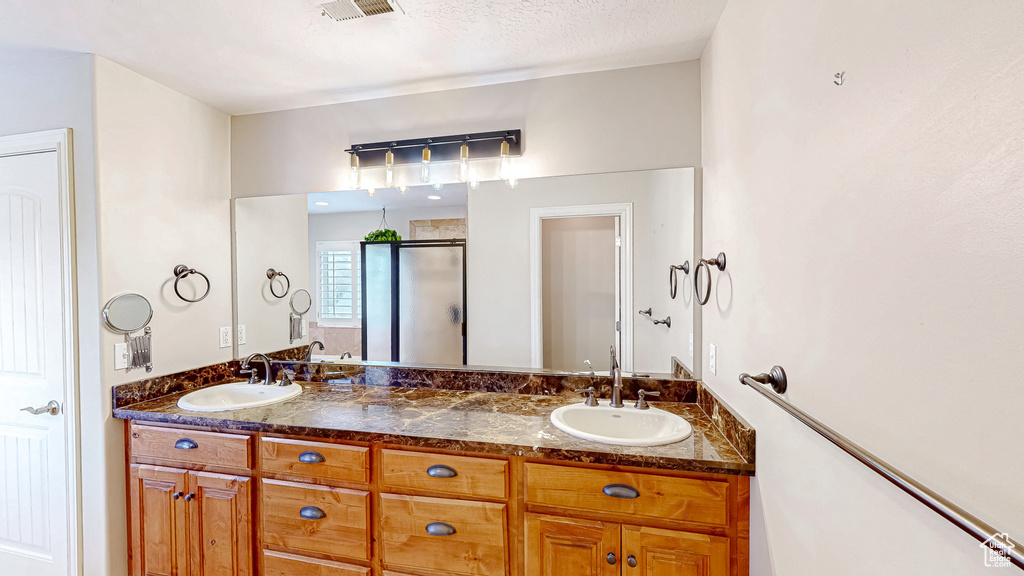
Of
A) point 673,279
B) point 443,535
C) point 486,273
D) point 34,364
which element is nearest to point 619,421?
point 673,279

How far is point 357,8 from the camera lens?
1.62 metres

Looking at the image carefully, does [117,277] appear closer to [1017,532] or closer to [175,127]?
[175,127]

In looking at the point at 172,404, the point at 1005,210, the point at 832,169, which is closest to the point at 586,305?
the point at 832,169

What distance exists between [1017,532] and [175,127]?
3.12m

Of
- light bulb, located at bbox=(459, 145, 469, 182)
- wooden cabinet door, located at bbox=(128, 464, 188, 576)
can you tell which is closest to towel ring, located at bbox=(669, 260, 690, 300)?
light bulb, located at bbox=(459, 145, 469, 182)

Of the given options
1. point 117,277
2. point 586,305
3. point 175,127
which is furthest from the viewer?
point 175,127

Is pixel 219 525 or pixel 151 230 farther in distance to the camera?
pixel 151 230

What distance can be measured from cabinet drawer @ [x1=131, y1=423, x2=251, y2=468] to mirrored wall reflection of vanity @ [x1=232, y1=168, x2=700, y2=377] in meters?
0.71

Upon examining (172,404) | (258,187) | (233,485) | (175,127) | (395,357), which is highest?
(175,127)

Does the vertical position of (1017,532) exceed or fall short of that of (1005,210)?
it falls short

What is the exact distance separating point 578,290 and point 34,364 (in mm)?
2546

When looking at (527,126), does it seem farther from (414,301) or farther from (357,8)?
(414,301)

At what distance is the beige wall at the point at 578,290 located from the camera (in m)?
2.08

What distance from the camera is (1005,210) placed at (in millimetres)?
519
